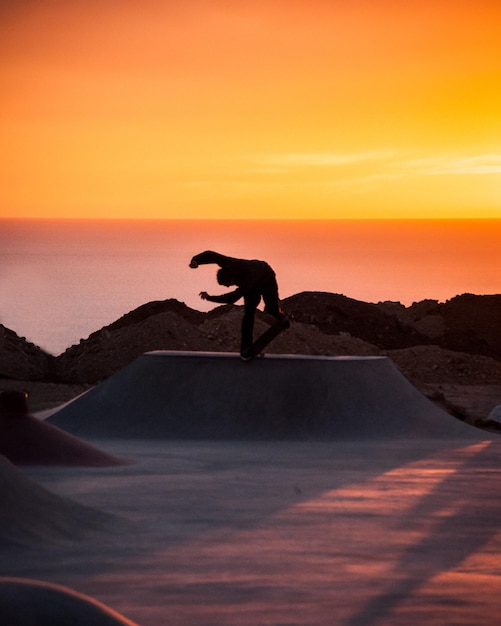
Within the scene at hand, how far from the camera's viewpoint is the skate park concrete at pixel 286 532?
26.8 ft

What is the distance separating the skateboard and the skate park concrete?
5.16 feet

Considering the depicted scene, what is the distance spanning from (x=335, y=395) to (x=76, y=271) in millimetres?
111662

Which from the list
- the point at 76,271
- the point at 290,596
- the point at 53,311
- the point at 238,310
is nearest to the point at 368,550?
the point at 290,596

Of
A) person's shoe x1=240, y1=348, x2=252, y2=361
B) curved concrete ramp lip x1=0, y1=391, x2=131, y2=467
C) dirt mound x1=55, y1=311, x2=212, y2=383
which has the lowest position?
curved concrete ramp lip x1=0, y1=391, x2=131, y2=467

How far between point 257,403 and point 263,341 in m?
1.09

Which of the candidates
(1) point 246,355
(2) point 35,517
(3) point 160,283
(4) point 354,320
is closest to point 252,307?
(1) point 246,355

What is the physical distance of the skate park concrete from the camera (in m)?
8.16

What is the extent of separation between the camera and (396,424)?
59.2 feet

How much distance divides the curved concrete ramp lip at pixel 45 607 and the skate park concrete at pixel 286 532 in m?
2.53

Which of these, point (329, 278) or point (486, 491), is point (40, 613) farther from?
point (329, 278)

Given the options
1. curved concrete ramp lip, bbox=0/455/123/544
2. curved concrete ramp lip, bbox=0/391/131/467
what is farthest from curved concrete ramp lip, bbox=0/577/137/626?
curved concrete ramp lip, bbox=0/391/131/467

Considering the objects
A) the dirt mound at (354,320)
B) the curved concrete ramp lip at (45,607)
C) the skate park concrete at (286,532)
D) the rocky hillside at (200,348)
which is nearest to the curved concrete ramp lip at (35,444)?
the skate park concrete at (286,532)

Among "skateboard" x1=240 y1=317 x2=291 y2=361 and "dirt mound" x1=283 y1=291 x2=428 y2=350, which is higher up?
"dirt mound" x1=283 y1=291 x2=428 y2=350

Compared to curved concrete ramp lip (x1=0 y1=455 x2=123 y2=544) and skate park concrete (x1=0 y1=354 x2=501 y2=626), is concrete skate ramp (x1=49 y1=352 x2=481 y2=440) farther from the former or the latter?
curved concrete ramp lip (x1=0 y1=455 x2=123 y2=544)
